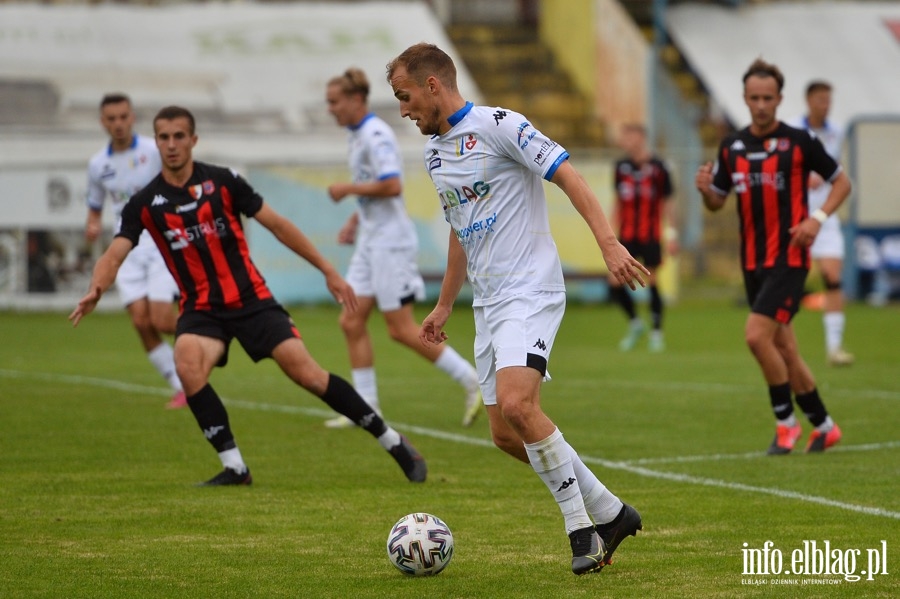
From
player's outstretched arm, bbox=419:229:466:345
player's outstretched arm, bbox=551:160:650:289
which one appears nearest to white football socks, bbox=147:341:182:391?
player's outstretched arm, bbox=419:229:466:345

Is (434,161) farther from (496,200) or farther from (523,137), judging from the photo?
(523,137)

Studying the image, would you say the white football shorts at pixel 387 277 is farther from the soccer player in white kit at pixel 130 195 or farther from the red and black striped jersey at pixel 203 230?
the red and black striped jersey at pixel 203 230

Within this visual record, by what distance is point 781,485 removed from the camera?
7824 millimetres

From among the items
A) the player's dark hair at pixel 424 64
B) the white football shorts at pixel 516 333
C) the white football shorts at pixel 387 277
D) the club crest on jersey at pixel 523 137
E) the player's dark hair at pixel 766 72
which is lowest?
the white football shorts at pixel 516 333

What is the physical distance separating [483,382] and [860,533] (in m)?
1.82

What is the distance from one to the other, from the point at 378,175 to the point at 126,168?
2419 millimetres

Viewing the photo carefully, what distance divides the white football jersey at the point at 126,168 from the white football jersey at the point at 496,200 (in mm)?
5876

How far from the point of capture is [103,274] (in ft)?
25.5

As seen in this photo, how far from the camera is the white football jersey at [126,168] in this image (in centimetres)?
1159

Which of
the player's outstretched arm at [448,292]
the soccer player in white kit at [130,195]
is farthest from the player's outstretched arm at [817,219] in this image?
the soccer player in white kit at [130,195]

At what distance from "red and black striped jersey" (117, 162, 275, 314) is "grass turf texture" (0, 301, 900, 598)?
3.54ft

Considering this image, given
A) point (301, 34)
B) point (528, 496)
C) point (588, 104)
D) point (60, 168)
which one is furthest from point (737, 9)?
point (528, 496)

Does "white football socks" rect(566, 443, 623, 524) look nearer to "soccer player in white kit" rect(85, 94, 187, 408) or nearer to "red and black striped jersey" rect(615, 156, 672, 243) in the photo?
"soccer player in white kit" rect(85, 94, 187, 408)

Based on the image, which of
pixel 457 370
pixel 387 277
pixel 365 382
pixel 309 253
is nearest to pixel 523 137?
pixel 309 253
